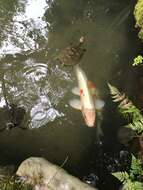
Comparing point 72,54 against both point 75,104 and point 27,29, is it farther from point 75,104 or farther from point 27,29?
point 27,29

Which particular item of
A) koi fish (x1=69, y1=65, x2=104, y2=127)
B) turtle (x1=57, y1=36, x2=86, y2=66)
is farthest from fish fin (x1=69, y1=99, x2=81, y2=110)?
turtle (x1=57, y1=36, x2=86, y2=66)

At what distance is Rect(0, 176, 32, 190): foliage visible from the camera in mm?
5078

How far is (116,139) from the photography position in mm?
5914

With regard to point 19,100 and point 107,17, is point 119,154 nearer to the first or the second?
point 19,100

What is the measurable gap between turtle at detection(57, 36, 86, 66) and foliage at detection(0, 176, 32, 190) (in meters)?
1.96

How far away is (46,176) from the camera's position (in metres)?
5.21

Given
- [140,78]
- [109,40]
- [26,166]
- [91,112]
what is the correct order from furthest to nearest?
[109,40] → [140,78] → [91,112] → [26,166]

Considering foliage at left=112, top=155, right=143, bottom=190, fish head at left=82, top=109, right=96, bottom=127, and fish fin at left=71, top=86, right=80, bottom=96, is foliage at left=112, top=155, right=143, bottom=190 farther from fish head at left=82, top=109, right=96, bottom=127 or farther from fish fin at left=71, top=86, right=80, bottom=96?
fish fin at left=71, top=86, right=80, bottom=96

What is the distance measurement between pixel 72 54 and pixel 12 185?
2.11m

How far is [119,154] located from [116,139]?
9.1 inches

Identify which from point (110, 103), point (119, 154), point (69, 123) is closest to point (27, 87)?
point (69, 123)

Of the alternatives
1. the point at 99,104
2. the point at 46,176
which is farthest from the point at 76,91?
the point at 46,176

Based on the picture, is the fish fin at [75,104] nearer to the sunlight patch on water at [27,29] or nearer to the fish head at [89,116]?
the fish head at [89,116]

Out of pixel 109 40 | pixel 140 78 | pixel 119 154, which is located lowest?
pixel 119 154
